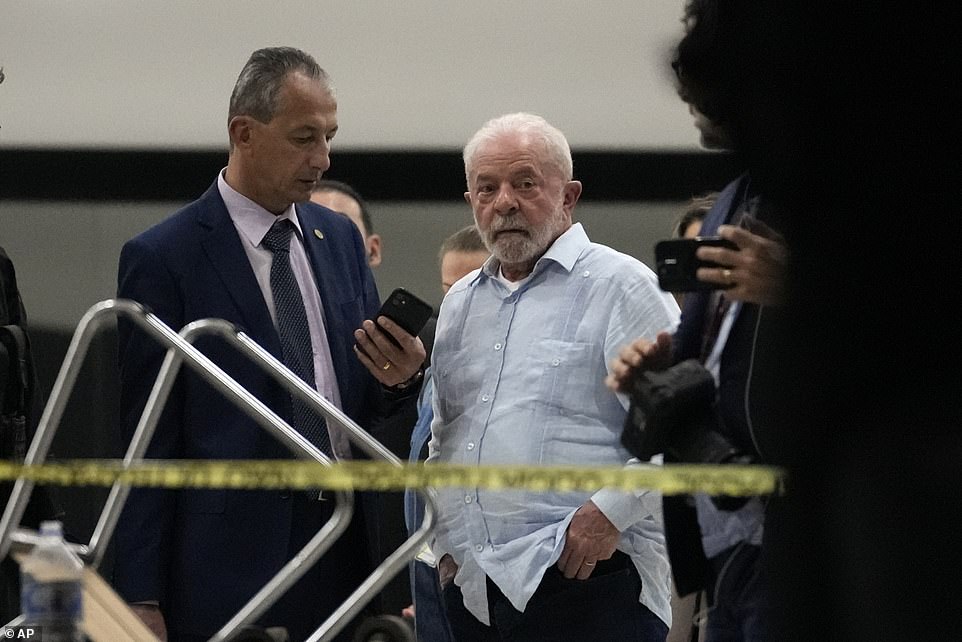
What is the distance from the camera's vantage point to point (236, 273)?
10.6 ft

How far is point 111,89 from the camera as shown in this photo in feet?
10.8

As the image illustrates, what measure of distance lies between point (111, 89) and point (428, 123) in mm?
614

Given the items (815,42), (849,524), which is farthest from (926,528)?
(815,42)

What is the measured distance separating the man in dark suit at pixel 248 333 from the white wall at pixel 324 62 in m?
0.06

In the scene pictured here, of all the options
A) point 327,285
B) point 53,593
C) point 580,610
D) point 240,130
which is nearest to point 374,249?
point 327,285

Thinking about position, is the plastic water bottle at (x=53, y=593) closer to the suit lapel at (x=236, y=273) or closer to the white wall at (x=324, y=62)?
the suit lapel at (x=236, y=273)

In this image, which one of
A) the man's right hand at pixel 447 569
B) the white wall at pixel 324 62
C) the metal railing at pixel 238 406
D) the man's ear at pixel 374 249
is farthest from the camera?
the man's ear at pixel 374 249

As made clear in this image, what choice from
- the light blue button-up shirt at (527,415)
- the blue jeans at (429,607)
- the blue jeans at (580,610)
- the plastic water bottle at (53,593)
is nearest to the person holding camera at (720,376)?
the light blue button-up shirt at (527,415)

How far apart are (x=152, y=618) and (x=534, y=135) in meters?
1.20

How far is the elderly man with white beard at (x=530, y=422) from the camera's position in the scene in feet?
11.0

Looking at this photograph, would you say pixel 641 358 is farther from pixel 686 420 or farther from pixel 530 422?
pixel 530 422

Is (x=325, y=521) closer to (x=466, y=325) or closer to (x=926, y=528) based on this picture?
(x=466, y=325)

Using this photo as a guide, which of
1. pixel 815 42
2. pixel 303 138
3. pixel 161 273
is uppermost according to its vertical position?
pixel 815 42

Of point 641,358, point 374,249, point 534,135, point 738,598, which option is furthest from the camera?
point 374,249
